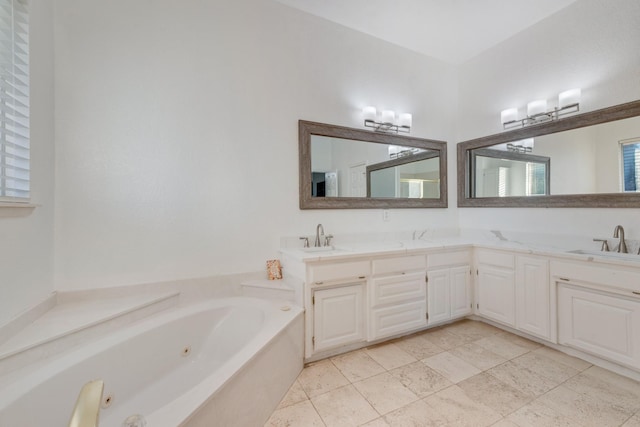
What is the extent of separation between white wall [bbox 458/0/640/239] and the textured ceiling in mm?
175

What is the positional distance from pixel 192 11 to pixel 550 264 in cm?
347

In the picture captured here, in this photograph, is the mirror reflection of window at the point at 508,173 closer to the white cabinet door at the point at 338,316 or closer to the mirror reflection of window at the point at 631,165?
the mirror reflection of window at the point at 631,165

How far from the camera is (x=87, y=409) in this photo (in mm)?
627

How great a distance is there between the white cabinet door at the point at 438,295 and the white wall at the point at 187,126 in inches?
33.5

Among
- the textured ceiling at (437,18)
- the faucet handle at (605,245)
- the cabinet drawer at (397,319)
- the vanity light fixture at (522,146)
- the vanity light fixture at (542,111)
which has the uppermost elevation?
the textured ceiling at (437,18)

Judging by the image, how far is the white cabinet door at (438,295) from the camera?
2406 mm

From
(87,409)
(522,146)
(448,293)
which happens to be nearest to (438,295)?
(448,293)

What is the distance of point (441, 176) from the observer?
3133mm

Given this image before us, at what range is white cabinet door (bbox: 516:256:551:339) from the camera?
6.92 feet

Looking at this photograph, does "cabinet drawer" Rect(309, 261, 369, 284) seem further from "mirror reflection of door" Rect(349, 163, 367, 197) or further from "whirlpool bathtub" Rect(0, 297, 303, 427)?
"mirror reflection of door" Rect(349, 163, 367, 197)

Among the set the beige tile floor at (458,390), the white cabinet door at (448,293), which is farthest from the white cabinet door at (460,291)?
the beige tile floor at (458,390)

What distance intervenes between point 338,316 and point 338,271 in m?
0.36

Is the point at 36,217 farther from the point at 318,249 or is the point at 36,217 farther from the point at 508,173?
the point at 508,173

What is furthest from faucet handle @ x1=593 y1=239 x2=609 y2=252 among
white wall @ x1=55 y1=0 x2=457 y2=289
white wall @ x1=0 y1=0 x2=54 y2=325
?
white wall @ x1=0 y1=0 x2=54 y2=325
